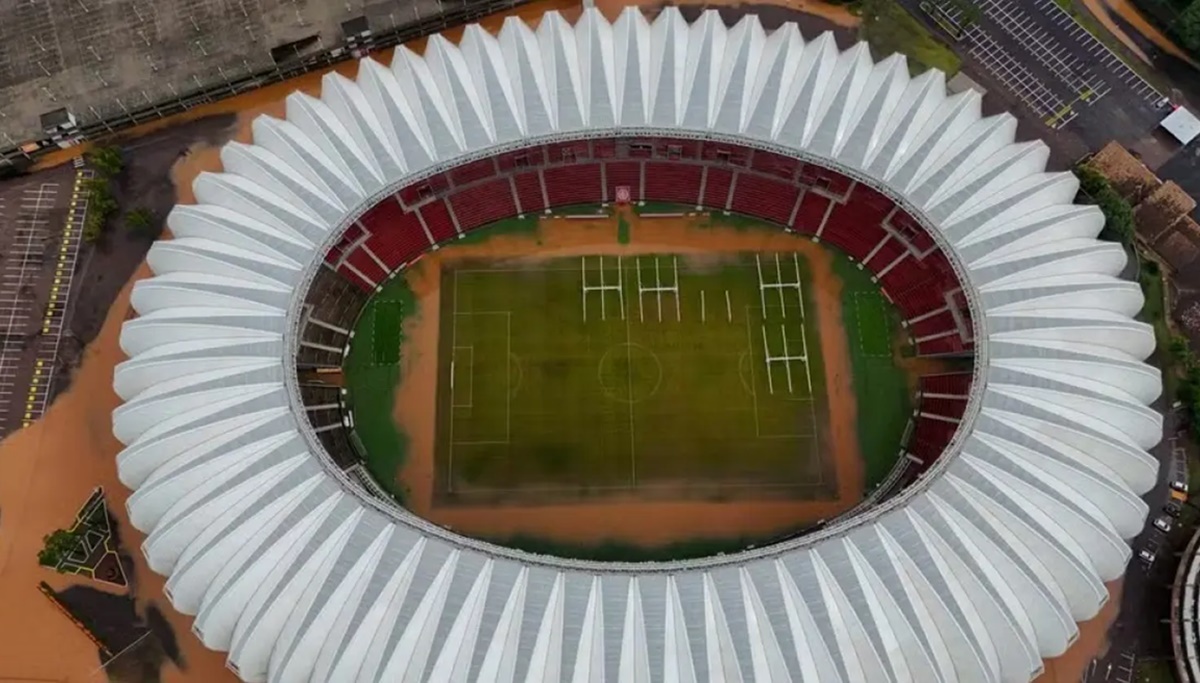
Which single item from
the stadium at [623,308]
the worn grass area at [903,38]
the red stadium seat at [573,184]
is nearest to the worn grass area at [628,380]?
the red stadium seat at [573,184]

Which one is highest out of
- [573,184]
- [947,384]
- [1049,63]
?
[1049,63]

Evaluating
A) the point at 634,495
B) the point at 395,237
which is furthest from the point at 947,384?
the point at 395,237

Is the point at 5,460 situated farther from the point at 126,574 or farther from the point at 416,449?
the point at 416,449

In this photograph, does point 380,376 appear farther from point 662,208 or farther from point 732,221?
point 732,221

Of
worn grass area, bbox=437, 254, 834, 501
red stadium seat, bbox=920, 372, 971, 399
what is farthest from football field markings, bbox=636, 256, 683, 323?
red stadium seat, bbox=920, 372, 971, 399

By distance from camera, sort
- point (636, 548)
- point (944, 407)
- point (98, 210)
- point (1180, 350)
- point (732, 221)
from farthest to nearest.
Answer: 1. point (732, 221)
2. point (98, 210)
3. point (1180, 350)
4. point (944, 407)
5. point (636, 548)

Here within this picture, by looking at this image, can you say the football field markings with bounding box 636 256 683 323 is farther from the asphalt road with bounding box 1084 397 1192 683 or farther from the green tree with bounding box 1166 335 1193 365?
the green tree with bounding box 1166 335 1193 365

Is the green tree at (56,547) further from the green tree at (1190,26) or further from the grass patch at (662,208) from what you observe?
the green tree at (1190,26)

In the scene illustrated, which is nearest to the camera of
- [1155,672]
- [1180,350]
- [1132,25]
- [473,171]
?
[1155,672]

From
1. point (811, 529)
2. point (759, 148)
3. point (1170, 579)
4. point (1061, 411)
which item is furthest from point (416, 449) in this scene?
point (1170, 579)
